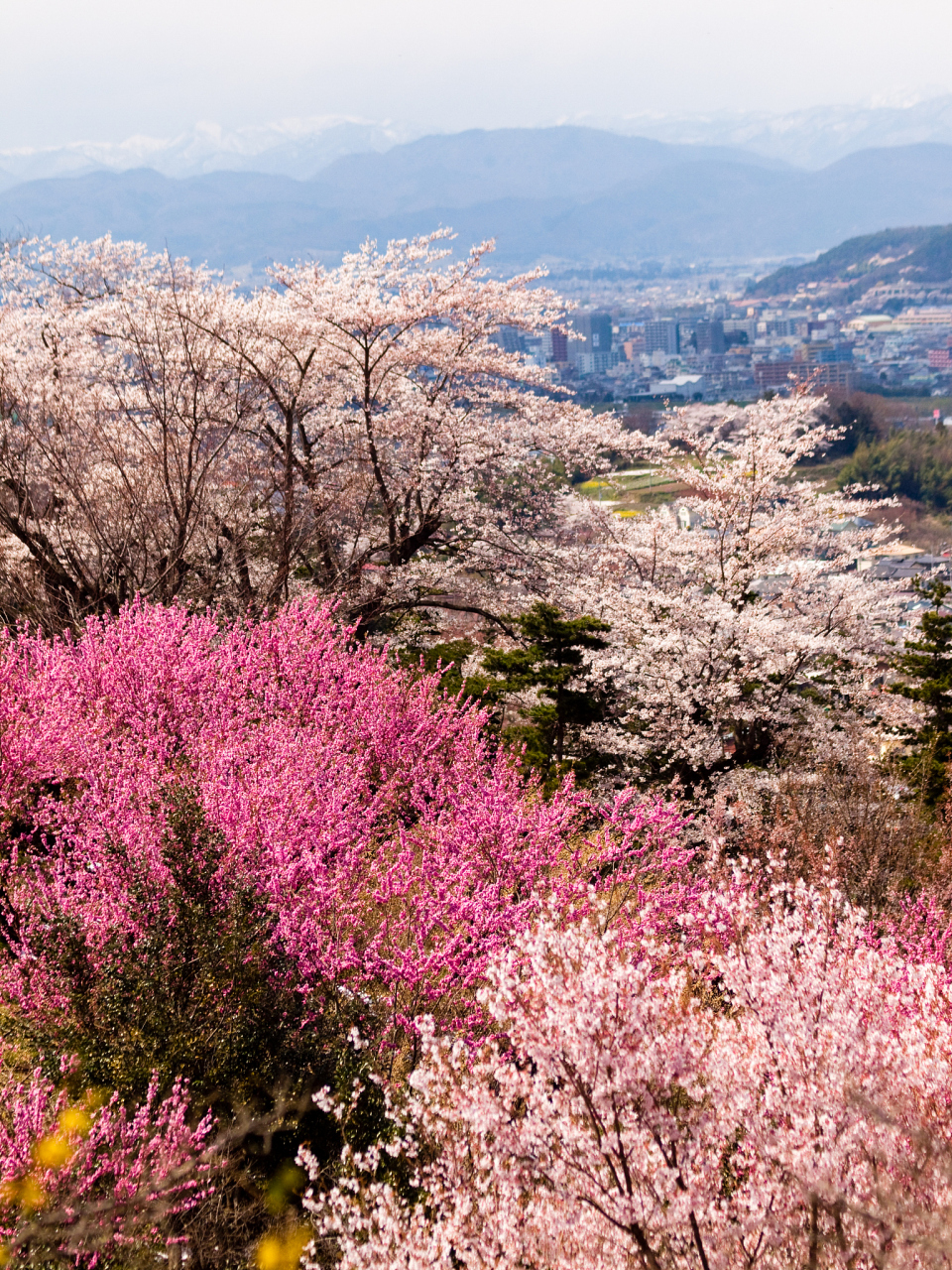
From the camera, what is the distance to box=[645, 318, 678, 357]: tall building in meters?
188

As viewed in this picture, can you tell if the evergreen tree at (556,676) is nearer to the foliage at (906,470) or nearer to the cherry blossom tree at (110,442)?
the cherry blossom tree at (110,442)

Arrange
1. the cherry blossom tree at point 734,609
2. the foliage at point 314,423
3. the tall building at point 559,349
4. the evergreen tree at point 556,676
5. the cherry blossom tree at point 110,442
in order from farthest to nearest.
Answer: the tall building at point 559,349 < the foliage at point 314,423 < the evergreen tree at point 556,676 < the cherry blossom tree at point 734,609 < the cherry blossom tree at point 110,442

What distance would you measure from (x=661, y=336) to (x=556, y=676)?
637 feet

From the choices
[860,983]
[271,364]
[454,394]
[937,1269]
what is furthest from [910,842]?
[271,364]

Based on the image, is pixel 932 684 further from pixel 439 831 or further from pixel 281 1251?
pixel 281 1251

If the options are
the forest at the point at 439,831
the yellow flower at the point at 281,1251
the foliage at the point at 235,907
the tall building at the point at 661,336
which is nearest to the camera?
the forest at the point at 439,831

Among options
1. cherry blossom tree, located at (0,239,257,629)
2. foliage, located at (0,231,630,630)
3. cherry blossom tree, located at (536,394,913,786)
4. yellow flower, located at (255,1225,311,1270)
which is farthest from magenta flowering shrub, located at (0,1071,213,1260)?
foliage, located at (0,231,630,630)

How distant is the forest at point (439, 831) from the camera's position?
294 centimetres

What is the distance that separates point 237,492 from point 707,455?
24.7 feet

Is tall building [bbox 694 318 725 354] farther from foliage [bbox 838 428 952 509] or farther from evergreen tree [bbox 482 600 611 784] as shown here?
evergreen tree [bbox 482 600 611 784]

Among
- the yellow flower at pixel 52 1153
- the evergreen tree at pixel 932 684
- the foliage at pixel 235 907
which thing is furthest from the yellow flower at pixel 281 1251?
the evergreen tree at pixel 932 684

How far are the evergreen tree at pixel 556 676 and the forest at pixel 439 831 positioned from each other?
2.8 inches

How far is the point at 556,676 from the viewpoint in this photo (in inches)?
444

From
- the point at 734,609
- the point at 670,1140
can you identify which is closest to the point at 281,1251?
the point at 670,1140
